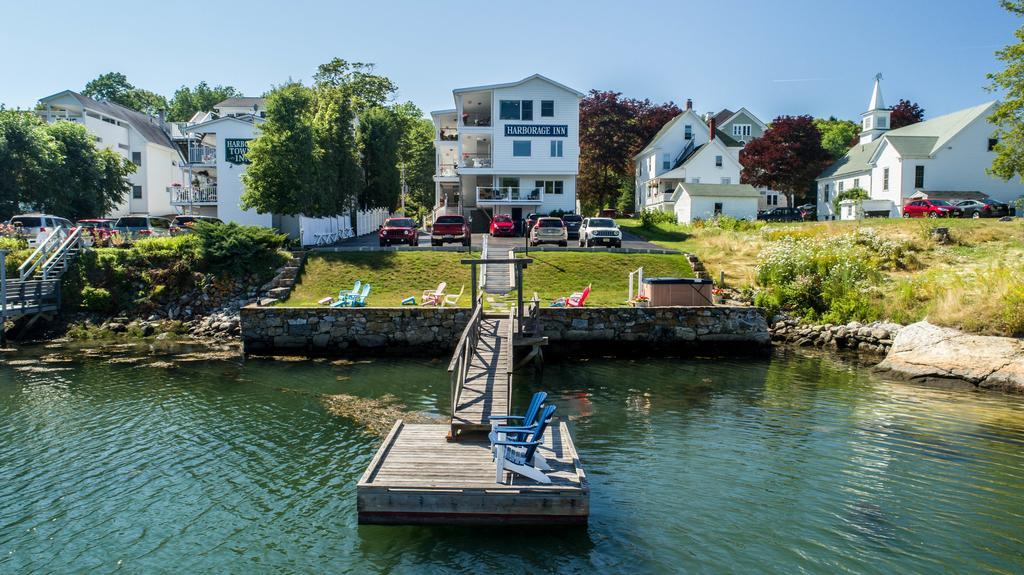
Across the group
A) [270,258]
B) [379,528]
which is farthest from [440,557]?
[270,258]

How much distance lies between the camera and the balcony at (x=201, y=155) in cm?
4562

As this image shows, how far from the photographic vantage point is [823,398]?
18281 millimetres

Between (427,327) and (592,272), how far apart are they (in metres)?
9.74

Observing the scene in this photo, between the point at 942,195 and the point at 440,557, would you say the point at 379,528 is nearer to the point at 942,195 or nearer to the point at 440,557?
the point at 440,557

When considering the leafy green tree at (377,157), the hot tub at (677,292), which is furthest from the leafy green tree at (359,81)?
the hot tub at (677,292)

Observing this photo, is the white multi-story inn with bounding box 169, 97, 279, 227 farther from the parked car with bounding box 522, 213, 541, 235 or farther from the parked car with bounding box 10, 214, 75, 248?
the parked car with bounding box 522, 213, 541, 235

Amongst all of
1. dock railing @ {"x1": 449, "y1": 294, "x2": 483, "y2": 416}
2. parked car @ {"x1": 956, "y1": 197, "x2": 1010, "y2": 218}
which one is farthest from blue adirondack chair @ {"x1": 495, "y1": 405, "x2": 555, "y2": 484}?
parked car @ {"x1": 956, "y1": 197, "x2": 1010, "y2": 218}

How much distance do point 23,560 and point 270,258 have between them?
2349 cm

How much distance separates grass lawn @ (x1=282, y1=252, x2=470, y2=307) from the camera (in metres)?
29.2

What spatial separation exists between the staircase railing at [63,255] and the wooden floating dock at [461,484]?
2569 cm

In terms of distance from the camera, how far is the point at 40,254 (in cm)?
3014

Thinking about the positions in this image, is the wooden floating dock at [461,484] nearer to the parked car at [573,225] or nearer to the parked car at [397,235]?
the parked car at [397,235]

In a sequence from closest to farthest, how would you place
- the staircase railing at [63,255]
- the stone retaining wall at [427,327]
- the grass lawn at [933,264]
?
the grass lawn at [933,264], the stone retaining wall at [427,327], the staircase railing at [63,255]

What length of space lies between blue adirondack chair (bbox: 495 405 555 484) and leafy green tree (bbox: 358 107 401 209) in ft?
140
